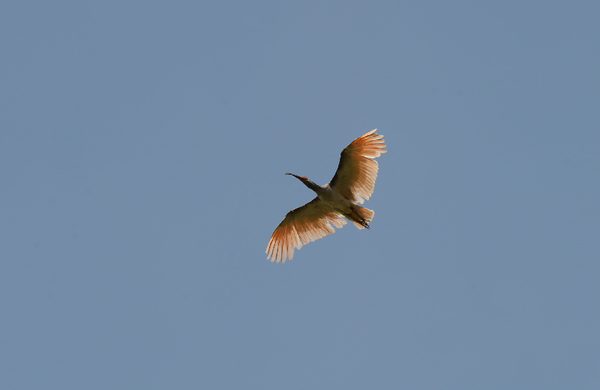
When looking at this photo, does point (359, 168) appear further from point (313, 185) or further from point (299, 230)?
point (299, 230)

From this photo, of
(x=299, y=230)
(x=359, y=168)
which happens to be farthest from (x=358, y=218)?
(x=299, y=230)

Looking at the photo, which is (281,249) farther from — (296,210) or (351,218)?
(351,218)

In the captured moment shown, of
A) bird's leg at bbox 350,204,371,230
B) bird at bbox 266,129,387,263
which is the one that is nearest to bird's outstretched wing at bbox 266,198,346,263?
bird at bbox 266,129,387,263

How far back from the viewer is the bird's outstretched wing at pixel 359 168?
69.7 ft

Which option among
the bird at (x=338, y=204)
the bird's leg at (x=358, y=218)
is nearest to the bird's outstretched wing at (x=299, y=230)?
the bird at (x=338, y=204)

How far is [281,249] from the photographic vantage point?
24.6 metres

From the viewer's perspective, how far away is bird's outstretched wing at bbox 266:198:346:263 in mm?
24016

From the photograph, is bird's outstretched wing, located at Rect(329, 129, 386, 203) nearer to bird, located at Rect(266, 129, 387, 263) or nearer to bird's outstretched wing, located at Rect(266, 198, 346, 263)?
bird, located at Rect(266, 129, 387, 263)

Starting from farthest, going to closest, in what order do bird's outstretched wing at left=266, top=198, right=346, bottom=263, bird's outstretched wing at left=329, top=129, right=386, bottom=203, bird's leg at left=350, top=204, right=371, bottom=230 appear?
bird's outstretched wing at left=266, top=198, right=346, bottom=263, bird's leg at left=350, top=204, right=371, bottom=230, bird's outstretched wing at left=329, top=129, right=386, bottom=203

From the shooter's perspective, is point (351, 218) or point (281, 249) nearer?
point (351, 218)

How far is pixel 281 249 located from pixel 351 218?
3.53m

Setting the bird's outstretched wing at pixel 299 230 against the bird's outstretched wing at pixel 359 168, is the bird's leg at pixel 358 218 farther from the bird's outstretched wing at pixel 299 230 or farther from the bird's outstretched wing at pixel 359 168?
the bird's outstretched wing at pixel 299 230

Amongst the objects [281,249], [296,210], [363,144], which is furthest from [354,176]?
[281,249]

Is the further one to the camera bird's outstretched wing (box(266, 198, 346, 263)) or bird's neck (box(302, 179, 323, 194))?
bird's outstretched wing (box(266, 198, 346, 263))
